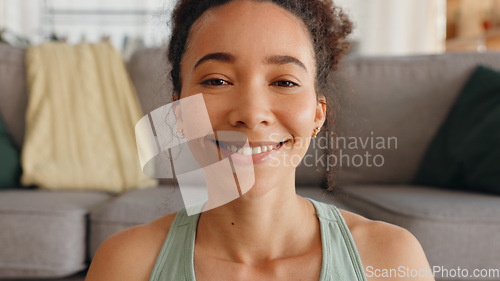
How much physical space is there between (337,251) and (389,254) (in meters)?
0.08

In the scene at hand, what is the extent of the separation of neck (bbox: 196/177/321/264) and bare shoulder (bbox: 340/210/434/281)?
79 mm

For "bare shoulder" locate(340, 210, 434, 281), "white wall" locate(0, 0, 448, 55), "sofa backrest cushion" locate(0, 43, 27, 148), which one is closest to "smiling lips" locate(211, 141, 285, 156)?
"bare shoulder" locate(340, 210, 434, 281)

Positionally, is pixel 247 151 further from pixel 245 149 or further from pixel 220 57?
pixel 220 57

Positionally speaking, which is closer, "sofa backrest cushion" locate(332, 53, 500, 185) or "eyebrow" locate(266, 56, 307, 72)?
"eyebrow" locate(266, 56, 307, 72)

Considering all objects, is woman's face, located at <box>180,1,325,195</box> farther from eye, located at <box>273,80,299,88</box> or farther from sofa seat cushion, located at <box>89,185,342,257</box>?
sofa seat cushion, located at <box>89,185,342,257</box>

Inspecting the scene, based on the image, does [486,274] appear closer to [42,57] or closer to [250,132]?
[250,132]

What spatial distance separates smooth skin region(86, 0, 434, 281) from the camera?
0.59m

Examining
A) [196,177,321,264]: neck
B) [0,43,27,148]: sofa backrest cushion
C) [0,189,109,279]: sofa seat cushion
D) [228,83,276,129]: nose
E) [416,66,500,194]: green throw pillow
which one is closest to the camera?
[228,83,276,129]: nose

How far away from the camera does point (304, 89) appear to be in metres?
0.63

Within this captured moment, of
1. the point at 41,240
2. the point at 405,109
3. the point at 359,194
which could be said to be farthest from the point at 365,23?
the point at 41,240

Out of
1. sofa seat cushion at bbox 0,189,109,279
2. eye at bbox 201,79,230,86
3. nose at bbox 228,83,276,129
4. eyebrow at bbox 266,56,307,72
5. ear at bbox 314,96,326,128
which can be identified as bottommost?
sofa seat cushion at bbox 0,189,109,279

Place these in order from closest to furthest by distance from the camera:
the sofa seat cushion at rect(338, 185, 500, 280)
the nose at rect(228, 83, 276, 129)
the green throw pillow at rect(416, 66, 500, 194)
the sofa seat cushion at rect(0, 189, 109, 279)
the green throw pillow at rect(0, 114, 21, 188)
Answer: the nose at rect(228, 83, 276, 129) < the sofa seat cushion at rect(338, 185, 500, 280) < the sofa seat cushion at rect(0, 189, 109, 279) < the green throw pillow at rect(416, 66, 500, 194) < the green throw pillow at rect(0, 114, 21, 188)

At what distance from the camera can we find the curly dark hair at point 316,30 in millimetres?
680

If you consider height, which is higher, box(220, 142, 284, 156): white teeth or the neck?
box(220, 142, 284, 156): white teeth
